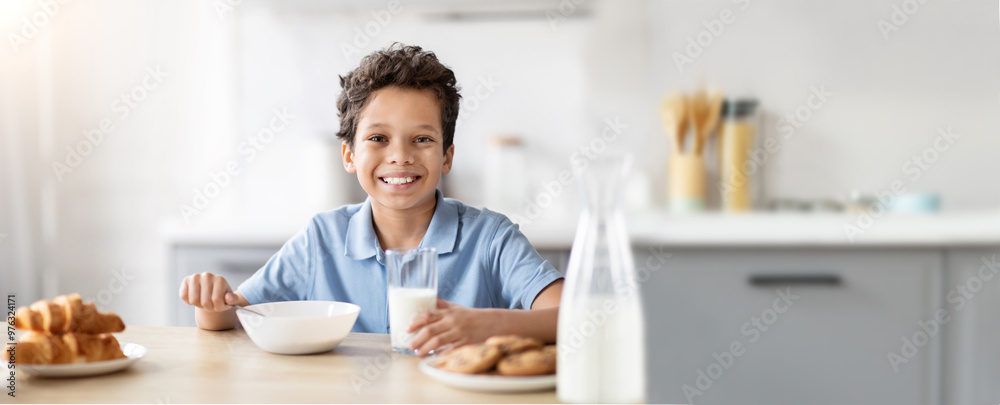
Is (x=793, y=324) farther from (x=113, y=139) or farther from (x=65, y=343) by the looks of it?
(x=113, y=139)

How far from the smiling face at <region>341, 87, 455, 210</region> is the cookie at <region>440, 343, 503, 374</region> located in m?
0.50

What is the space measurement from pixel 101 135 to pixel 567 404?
2.21 m

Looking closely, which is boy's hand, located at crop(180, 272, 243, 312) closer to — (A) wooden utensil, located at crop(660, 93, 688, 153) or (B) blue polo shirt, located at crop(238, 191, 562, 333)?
(B) blue polo shirt, located at crop(238, 191, 562, 333)

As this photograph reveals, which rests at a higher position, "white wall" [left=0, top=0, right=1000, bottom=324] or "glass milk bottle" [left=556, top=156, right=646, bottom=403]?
"white wall" [left=0, top=0, right=1000, bottom=324]

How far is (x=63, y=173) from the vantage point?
2303 mm

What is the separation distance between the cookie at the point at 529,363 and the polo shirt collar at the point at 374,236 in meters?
0.51

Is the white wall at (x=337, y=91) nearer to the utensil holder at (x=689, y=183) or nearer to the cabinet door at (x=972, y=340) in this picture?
the utensil holder at (x=689, y=183)

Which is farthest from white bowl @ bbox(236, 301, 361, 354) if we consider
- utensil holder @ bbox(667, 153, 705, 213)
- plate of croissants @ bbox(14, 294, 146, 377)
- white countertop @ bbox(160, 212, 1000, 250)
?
utensil holder @ bbox(667, 153, 705, 213)

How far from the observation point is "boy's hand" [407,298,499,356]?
32.3 inches

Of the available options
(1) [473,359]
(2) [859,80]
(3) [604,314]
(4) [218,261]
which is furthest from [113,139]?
(2) [859,80]

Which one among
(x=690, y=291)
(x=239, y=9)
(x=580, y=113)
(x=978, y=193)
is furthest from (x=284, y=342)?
(x=978, y=193)

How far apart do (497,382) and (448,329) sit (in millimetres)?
166

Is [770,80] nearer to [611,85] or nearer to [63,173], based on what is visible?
[611,85]

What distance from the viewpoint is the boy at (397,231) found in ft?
3.90
